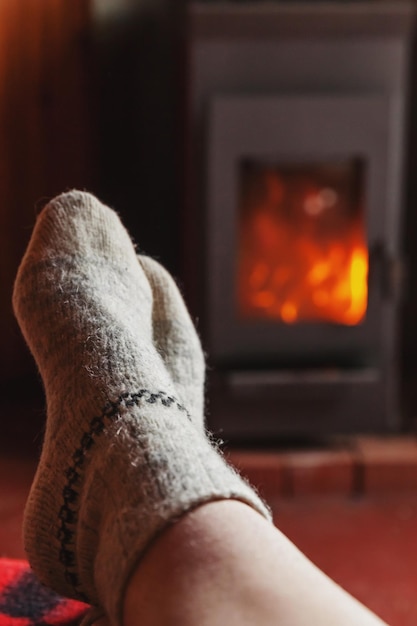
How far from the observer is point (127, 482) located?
60 centimetres

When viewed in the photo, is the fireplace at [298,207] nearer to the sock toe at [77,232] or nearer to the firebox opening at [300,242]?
the firebox opening at [300,242]

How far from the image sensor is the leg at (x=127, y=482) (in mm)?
523

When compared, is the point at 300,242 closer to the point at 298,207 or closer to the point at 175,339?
the point at 298,207

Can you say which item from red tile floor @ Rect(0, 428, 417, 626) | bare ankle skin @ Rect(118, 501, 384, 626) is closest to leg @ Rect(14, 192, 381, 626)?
bare ankle skin @ Rect(118, 501, 384, 626)

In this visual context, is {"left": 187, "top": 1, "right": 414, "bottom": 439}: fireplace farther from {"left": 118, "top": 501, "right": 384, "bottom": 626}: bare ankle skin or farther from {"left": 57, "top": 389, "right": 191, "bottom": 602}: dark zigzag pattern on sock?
{"left": 118, "top": 501, "right": 384, "bottom": 626}: bare ankle skin

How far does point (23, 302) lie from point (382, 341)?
0.96m

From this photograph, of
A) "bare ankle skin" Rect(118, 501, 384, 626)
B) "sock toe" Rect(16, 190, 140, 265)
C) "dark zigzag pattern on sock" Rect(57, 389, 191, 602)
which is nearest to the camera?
"bare ankle skin" Rect(118, 501, 384, 626)

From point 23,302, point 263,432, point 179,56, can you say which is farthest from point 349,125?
point 23,302

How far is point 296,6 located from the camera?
1.58 m

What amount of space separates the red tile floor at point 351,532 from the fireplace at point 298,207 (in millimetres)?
157

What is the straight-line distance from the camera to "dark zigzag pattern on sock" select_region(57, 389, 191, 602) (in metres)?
0.67

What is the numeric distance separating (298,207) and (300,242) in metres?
0.07

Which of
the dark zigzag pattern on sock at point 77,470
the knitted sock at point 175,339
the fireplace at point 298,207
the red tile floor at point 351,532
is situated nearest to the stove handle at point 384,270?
the fireplace at point 298,207

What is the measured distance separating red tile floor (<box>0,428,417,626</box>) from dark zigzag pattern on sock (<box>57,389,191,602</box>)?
654 mm
